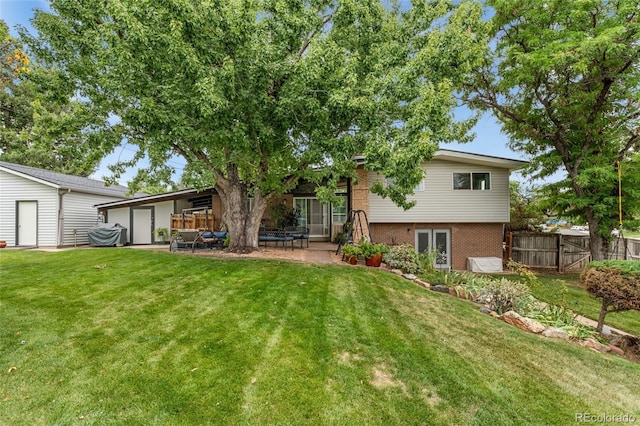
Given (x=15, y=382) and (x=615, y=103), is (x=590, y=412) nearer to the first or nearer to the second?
(x=15, y=382)

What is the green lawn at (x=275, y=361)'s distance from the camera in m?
2.87

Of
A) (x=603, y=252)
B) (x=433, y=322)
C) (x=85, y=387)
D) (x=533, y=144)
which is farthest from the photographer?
(x=533, y=144)

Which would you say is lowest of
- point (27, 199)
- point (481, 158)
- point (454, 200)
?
point (454, 200)

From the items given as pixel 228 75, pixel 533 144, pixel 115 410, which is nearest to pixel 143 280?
pixel 115 410

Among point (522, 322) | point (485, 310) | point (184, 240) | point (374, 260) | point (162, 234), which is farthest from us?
point (162, 234)

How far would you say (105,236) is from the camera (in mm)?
13773

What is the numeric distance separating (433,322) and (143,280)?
6.45 m

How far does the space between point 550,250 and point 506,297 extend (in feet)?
31.2

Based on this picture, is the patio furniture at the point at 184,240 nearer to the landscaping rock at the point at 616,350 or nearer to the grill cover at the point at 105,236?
the grill cover at the point at 105,236

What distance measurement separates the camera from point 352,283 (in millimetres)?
6941

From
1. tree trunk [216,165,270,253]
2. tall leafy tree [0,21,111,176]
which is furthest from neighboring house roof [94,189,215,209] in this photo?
tree trunk [216,165,270,253]

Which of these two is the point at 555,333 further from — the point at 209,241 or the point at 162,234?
the point at 162,234
